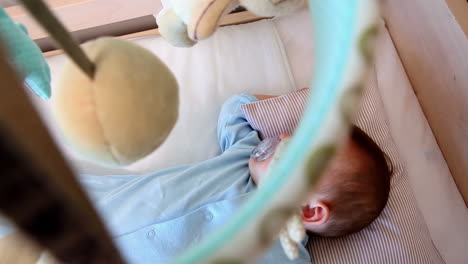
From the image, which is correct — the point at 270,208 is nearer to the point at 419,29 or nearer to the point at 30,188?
the point at 30,188

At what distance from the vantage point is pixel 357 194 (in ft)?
2.08

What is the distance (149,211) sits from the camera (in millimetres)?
698

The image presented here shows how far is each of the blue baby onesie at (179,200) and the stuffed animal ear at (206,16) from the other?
1.34 feet

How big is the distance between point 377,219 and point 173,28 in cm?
55

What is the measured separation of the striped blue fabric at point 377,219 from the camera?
694mm

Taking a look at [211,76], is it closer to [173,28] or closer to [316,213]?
[316,213]

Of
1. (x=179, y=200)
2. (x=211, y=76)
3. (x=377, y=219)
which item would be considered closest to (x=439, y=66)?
(x=377, y=219)

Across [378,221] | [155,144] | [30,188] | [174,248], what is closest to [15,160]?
[30,188]

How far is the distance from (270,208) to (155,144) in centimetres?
11

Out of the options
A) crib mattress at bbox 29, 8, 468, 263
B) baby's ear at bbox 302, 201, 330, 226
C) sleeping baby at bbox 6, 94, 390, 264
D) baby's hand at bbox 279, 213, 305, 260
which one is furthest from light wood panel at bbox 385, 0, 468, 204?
baby's hand at bbox 279, 213, 305, 260

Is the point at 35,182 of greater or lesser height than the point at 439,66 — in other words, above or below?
above

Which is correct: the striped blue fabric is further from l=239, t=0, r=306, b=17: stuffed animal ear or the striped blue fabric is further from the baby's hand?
l=239, t=0, r=306, b=17: stuffed animal ear

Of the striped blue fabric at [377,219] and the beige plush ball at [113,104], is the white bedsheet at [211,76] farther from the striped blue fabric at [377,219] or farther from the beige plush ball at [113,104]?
the beige plush ball at [113,104]

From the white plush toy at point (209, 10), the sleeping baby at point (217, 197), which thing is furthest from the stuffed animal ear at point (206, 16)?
the sleeping baby at point (217, 197)
